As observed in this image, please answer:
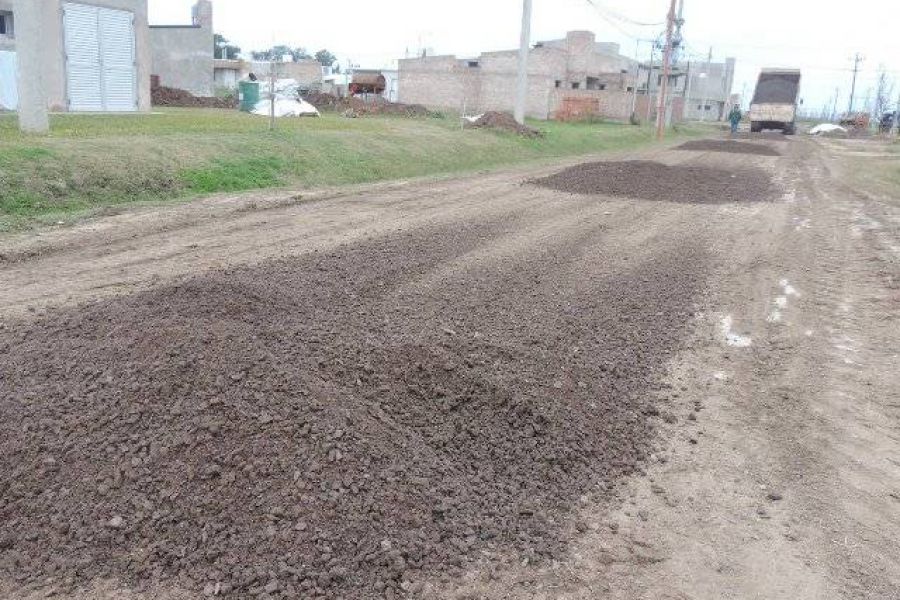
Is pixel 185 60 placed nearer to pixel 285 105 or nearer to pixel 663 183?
pixel 285 105

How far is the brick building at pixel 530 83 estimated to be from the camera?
4991 cm

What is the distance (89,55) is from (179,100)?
1120cm

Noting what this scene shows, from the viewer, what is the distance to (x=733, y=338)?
6.07 m

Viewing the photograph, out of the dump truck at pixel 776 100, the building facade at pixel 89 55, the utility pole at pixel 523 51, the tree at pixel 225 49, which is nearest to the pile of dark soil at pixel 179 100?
the building facade at pixel 89 55

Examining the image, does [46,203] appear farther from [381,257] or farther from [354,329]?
[354,329]

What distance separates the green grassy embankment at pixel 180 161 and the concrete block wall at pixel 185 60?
20.4 meters

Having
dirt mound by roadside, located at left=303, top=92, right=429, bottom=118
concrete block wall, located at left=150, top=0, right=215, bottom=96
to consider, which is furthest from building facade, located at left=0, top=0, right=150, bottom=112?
concrete block wall, located at left=150, top=0, right=215, bottom=96

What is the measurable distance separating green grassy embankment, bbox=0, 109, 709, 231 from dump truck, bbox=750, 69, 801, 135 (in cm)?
3263

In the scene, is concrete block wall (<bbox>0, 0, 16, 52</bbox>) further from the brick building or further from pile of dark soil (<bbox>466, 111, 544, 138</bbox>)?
the brick building

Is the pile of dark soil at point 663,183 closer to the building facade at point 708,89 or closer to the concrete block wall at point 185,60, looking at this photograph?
the concrete block wall at point 185,60

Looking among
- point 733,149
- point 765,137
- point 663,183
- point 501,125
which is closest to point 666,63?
point 765,137

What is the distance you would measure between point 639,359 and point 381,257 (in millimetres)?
3192

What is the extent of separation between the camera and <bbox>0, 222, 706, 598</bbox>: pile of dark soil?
290 cm

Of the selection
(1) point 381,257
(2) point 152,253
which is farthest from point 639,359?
(2) point 152,253
